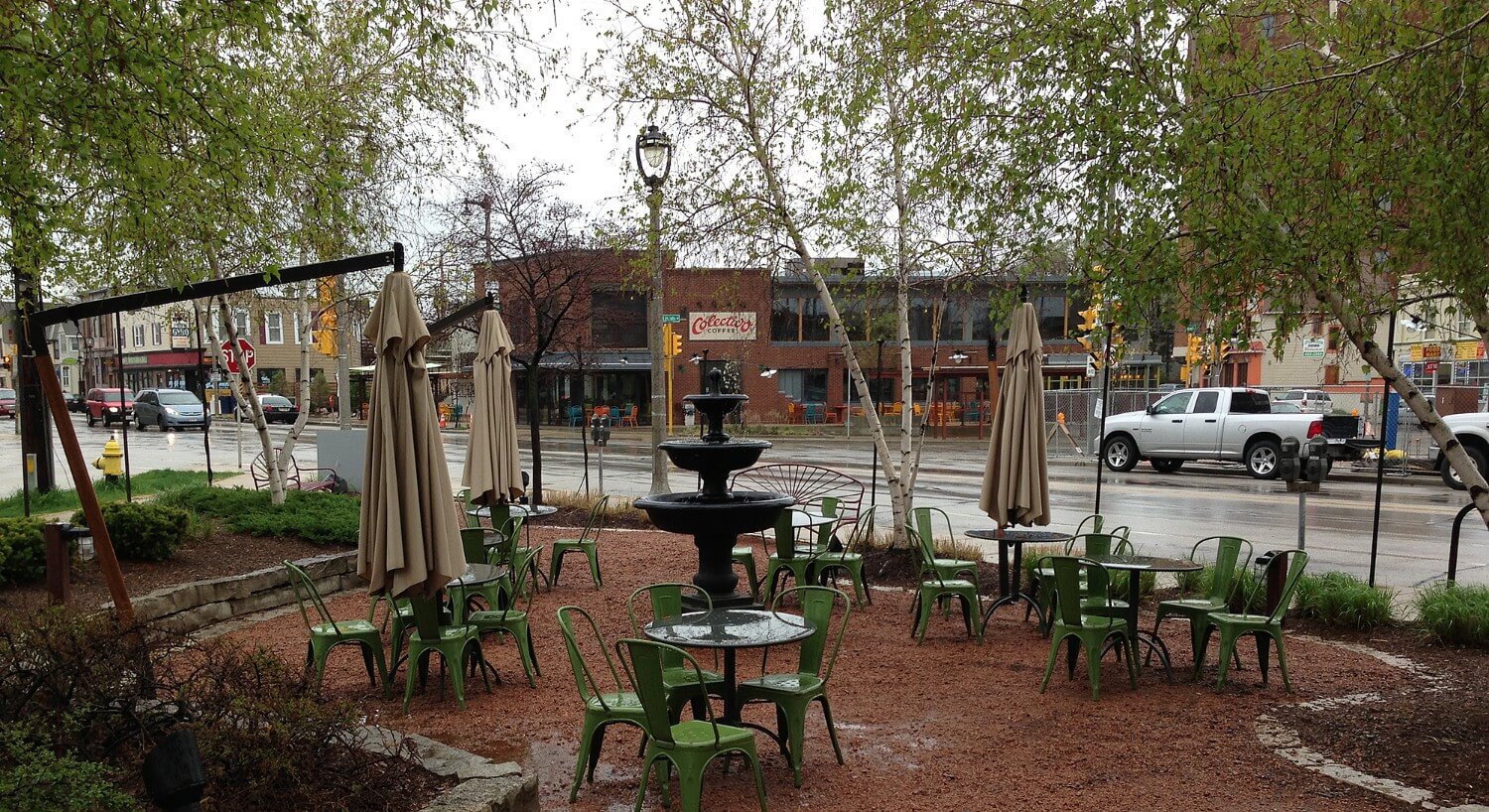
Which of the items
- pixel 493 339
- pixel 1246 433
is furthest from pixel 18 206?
pixel 1246 433

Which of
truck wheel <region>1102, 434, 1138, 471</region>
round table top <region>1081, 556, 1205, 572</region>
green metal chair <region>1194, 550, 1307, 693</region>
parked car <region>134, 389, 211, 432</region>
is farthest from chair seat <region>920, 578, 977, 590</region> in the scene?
parked car <region>134, 389, 211, 432</region>

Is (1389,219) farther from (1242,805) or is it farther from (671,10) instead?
(671,10)

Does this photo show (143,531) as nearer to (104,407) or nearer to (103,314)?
(103,314)

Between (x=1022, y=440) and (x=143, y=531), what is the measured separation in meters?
8.02

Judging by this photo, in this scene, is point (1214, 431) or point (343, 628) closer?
point (343, 628)

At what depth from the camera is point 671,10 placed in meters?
11.0

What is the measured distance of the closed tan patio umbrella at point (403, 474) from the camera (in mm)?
5910

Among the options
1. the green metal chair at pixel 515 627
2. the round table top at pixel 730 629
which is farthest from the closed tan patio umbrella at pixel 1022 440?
the green metal chair at pixel 515 627

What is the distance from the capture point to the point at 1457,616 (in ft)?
26.5

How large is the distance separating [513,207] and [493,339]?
8264mm

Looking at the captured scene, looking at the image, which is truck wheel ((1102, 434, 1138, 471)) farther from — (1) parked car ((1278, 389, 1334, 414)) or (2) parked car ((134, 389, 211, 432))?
(2) parked car ((134, 389, 211, 432))

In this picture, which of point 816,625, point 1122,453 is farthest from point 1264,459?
point 816,625

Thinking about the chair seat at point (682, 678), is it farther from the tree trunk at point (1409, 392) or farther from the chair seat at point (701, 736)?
the tree trunk at point (1409, 392)

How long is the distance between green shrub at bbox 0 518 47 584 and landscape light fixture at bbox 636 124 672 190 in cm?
723
